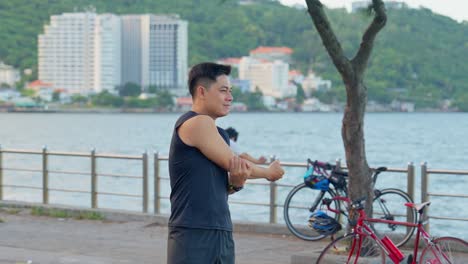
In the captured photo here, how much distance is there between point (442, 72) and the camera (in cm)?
11506

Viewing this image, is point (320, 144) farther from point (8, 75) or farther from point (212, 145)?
point (8, 75)

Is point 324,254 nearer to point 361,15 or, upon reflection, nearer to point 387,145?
point 361,15

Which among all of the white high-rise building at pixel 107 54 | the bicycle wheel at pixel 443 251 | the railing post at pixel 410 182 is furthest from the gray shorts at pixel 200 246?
the white high-rise building at pixel 107 54

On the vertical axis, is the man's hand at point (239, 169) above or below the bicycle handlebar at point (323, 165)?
above

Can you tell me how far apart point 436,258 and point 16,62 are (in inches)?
6666

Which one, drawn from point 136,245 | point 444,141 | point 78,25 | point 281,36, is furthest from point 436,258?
point 78,25

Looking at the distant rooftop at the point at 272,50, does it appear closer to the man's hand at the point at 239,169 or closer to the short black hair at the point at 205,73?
the short black hair at the point at 205,73

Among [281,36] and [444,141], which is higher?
[281,36]

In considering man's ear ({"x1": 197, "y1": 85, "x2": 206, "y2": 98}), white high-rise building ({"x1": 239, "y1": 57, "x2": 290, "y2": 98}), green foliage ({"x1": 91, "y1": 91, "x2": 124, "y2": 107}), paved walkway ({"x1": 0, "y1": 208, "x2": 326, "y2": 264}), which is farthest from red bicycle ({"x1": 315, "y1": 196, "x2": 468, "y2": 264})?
green foliage ({"x1": 91, "y1": 91, "x2": 124, "y2": 107})

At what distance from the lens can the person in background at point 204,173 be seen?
5219 millimetres

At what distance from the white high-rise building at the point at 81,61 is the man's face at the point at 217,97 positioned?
174721 millimetres

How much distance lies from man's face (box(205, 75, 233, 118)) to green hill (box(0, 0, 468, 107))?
75.5 meters

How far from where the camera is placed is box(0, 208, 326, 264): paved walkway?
10.6m

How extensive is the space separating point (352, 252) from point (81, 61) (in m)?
195
